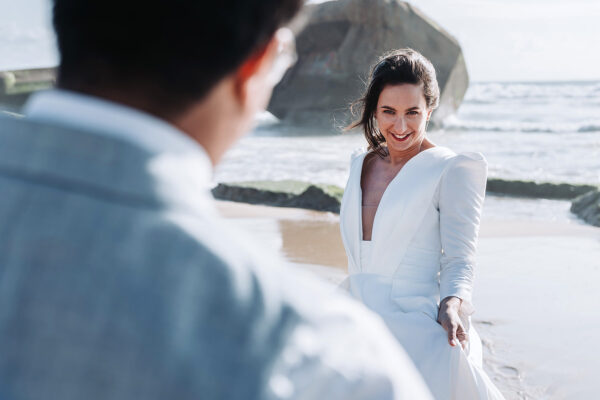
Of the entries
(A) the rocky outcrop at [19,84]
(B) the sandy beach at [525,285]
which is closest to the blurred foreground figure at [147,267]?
(B) the sandy beach at [525,285]

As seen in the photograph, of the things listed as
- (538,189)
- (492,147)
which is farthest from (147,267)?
(492,147)

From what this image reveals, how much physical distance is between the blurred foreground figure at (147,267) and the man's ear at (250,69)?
4 centimetres

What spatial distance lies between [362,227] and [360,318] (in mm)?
1936

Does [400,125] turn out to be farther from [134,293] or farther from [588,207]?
[588,207]

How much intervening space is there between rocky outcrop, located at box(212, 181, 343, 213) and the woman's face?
15.8 ft

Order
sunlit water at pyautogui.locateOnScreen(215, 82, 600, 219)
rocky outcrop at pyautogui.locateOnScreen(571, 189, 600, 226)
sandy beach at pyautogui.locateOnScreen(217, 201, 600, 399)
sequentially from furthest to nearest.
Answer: sunlit water at pyautogui.locateOnScreen(215, 82, 600, 219) < rocky outcrop at pyautogui.locateOnScreen(571, 189, 600, 226) < sandy beach at pyautogui.locateOnScreen(217, 201, 600, 399)

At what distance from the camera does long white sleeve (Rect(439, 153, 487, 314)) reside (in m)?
2.21

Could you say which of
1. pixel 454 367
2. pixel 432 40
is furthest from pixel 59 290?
pixel 432 40

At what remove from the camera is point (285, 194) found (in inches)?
309

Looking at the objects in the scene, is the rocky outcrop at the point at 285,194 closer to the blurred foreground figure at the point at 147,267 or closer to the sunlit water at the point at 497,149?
the sunlit water at the point at 497,149

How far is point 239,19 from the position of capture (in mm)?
611

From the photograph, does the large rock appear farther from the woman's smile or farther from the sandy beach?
the woman's smile

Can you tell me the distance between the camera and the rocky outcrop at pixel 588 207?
7.11 m

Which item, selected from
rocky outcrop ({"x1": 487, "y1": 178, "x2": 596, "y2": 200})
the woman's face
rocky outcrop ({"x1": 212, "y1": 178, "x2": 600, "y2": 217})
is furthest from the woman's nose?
rocky outcrop ({"x1": 487, "y1": 178, "x2": 596, "y2": 200})
